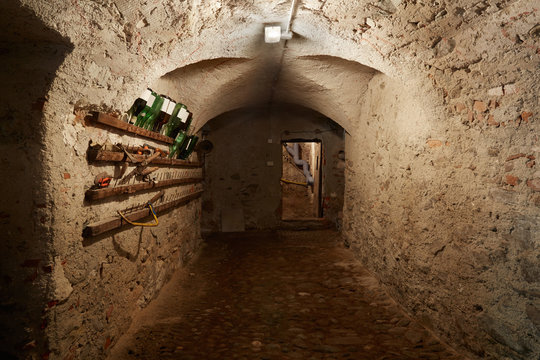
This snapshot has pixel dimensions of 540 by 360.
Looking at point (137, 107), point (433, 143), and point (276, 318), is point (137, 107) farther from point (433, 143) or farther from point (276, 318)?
point (433, 143)

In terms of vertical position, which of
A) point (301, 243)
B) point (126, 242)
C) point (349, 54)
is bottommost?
point (301, 243)

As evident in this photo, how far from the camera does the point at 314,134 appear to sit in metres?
6.66

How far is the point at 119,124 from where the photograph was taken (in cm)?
220

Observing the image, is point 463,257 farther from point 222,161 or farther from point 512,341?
point 222,161

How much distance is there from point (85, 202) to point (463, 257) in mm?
2398

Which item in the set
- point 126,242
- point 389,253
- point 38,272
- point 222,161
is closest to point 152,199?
point 126,242

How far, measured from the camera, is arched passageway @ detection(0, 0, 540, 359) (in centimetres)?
164

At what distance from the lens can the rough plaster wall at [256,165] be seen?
6.62 meters

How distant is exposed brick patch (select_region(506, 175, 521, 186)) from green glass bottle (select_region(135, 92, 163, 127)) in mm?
2535

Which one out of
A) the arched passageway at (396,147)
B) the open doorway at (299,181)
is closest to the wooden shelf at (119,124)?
the arched passageway at (396,147)

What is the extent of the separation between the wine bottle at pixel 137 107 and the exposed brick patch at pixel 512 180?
250 centimetres

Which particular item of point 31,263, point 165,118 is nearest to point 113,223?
point 31,263

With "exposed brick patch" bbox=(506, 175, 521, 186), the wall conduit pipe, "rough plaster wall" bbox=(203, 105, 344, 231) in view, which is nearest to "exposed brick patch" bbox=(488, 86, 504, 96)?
"exposed brick patch" bbox=(506, 175, 521, 186)

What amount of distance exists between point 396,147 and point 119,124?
237 centimetres
